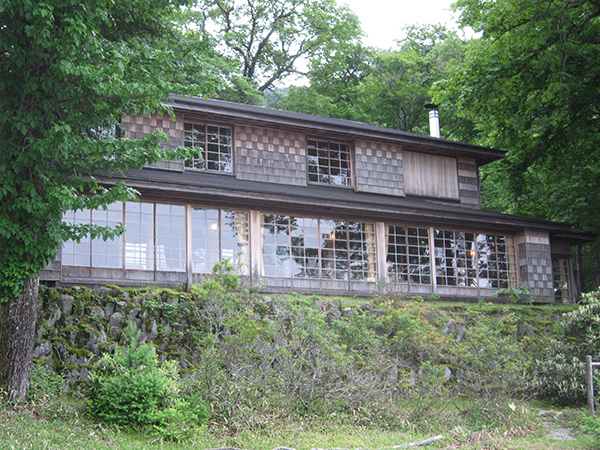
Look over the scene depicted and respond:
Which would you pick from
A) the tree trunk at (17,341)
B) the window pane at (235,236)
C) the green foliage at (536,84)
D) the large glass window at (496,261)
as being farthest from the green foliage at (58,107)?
the large glass window at (496,261)

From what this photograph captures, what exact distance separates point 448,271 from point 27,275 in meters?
13.5

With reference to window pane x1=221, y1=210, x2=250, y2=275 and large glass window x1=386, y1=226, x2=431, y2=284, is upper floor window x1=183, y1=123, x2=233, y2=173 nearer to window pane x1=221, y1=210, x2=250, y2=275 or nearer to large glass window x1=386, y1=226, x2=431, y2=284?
window pane x1=221, y1=210, x2=250, y2=275

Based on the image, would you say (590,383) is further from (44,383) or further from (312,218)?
(44,383)

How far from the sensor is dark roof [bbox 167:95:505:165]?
20.1 meters

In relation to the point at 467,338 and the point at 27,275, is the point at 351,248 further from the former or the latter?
the point at 27,275

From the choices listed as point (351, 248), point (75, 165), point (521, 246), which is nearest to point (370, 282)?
point (351, 248)

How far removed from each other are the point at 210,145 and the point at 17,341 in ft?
34.3

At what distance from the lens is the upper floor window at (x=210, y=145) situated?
20297 mm

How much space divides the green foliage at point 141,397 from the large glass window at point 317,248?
7.16 metres

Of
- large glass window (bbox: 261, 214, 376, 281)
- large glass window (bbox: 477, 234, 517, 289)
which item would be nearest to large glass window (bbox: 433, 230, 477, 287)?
large glass window (bbox: 477, 234, 517, 289)

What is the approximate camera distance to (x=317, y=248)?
19453mm

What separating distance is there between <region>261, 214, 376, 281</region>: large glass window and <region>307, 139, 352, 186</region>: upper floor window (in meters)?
2.79

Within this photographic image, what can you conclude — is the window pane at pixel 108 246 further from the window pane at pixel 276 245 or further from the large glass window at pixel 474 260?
the large glass window at pixel 474 260

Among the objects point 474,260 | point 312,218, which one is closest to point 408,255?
point 474,260
